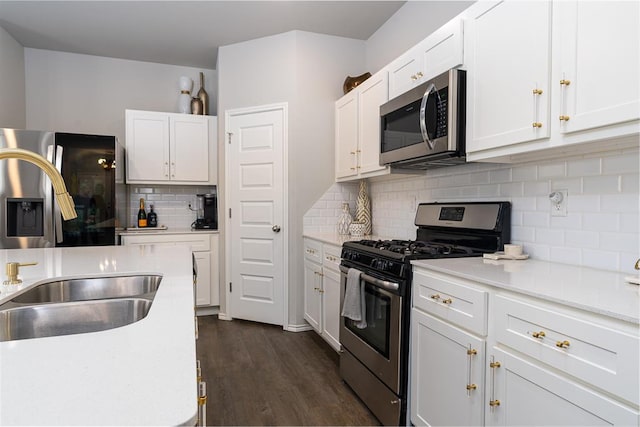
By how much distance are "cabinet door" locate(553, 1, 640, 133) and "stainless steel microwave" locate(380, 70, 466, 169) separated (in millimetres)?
524

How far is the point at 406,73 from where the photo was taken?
7.86 ft

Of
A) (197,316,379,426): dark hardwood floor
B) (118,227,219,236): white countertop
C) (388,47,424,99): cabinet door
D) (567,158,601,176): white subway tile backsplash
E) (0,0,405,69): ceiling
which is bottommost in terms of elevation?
(197,316,379,426): dark hardwood floor

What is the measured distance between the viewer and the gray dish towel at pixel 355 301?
2.18 meters

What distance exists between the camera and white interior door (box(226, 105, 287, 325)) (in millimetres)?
3590

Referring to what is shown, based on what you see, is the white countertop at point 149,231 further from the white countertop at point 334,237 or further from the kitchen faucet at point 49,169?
the kitchen faucet at point 49,169

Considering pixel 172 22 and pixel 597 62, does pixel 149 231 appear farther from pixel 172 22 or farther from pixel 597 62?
pixel 597 62

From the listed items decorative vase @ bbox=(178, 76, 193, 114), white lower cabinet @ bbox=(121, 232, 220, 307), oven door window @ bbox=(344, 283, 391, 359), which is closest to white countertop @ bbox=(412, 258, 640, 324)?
oven door window @ bbox=(344, 283, 391, 359)

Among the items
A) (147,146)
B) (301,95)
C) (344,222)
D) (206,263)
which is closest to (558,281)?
(344,222)

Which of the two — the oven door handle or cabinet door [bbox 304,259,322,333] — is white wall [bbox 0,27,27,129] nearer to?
cabinet door [bbox 304,259,322,333]

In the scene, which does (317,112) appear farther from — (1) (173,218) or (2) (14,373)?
(2) (14,373)

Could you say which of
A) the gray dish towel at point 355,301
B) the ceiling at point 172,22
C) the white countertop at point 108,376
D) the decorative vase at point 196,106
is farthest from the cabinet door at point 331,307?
the decorative vase at point 196,106

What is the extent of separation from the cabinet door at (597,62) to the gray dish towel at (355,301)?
1.26 meters

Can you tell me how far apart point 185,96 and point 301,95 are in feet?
4.87

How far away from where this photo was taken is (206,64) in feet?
14.4
